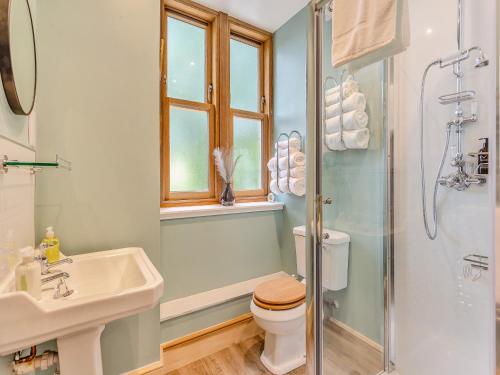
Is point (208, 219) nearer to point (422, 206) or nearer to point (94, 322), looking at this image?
point (94, 322)

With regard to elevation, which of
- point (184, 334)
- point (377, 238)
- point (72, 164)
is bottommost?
point (184, 334)

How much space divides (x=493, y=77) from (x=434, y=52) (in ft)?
1.70

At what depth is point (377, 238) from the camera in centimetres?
155

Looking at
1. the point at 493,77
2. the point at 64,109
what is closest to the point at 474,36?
the point at 493,77

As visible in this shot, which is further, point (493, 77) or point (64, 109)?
point (64, 109)

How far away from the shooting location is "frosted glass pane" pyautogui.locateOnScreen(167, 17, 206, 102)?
2.11m

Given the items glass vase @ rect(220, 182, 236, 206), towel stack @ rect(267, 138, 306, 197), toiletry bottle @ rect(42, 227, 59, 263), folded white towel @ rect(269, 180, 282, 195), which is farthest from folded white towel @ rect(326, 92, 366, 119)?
toiletry bottle @ rect(42, 227, 59, 263)

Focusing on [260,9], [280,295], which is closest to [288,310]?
[280,295]

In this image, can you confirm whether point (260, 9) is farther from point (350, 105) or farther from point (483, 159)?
point (483, 159)

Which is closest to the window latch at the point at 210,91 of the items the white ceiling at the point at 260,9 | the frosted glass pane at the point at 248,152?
the frosted glass pane at the point at 248,152

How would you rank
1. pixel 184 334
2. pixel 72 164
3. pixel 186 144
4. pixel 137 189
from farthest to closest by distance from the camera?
1. pixel 186 144
2. pixel 184 334
3. pixel 137 189
4. pixel 72 164

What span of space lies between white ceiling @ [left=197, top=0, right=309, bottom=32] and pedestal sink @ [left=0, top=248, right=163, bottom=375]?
2.07 m

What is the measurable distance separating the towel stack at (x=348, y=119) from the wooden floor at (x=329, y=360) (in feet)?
3.47

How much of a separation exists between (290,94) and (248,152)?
67 centimetres
